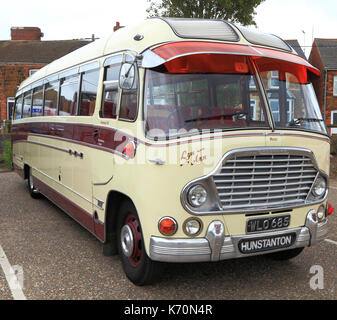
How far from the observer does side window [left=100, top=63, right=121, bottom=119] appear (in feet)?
15.1

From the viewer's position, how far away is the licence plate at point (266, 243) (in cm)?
391

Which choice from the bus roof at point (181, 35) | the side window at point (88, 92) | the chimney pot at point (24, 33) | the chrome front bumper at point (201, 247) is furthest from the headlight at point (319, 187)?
the chimney pot at point (24, 33)

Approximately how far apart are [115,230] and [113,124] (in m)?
1.25

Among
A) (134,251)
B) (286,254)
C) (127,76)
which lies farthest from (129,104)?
(286,254)

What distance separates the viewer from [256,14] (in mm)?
23062

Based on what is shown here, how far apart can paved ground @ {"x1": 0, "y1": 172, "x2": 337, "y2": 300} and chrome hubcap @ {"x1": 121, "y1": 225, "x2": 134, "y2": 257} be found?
352 mm

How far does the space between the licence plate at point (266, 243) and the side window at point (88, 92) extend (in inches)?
102

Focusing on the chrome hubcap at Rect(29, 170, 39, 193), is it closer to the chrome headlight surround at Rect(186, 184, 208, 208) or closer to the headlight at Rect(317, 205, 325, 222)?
the chrome headlight surround at Rect(186, 184, 208, 208)

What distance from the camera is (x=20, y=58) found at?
3353 cm

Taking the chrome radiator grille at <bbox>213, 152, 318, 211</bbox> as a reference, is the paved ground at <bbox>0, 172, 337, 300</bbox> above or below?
below

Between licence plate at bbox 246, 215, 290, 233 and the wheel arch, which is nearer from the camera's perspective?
licence plate at bbox 246, 215, 290, 233

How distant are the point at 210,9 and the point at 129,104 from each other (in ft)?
63.6

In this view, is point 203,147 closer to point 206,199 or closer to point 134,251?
point 206,199

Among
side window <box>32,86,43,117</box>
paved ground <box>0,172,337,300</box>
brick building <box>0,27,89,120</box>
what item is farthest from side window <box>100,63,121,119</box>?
brick building <box>0,27,89,120</box>
